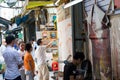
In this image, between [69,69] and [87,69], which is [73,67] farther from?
[87,69]

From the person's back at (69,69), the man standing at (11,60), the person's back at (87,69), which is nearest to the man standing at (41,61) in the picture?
the man standing at (11,60)

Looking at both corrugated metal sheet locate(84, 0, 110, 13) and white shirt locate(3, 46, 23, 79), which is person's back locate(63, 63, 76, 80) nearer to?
white shirt locate(3, 46, 23, 79)

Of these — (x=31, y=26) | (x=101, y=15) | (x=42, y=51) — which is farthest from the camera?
(x=31, y=26)

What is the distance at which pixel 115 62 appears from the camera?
7074 millimetres

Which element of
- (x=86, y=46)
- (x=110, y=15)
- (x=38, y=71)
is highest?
(x=110, y=15)

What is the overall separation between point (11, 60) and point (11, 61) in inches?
1.4

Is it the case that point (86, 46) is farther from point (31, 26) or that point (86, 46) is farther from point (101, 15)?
point (31, 26)

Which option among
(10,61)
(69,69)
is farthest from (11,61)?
(69,69)

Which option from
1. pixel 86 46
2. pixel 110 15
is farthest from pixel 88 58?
pixel 110 15

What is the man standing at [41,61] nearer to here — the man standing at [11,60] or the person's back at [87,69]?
the man standing at [11,60]

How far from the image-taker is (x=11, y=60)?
890cm

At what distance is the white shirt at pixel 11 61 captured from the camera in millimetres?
8875

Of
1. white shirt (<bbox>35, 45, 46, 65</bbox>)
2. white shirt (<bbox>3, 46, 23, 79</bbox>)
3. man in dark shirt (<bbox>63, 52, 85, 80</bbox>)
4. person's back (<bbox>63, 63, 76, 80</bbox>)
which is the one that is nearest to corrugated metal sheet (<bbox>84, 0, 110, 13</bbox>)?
man in dark shirt (<bbox>63, 52, 85, 80</bbox>)

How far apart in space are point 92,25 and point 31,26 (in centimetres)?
1971
